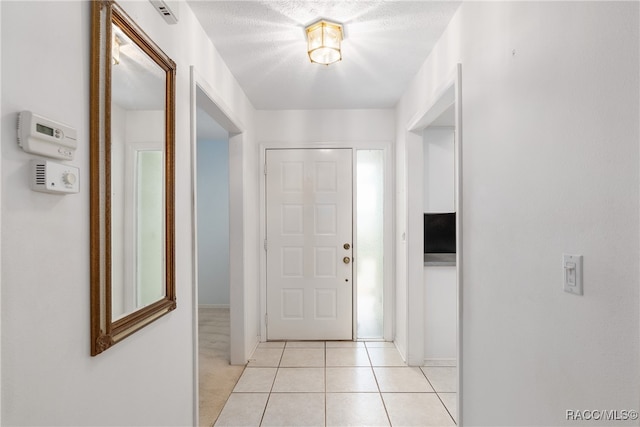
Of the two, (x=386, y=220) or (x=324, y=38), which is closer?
(x=324, y=38)

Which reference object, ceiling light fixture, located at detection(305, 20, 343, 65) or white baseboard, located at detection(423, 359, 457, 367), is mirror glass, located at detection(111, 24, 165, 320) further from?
white baseboard, located at detection(423, 359, 457, 367)

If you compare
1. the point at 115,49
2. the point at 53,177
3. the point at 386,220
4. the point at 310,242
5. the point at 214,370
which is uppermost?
the point at 115,49

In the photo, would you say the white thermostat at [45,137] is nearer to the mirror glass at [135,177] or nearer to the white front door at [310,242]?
the mirror glass at [135,177]

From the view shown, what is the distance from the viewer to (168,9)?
5.10 ft

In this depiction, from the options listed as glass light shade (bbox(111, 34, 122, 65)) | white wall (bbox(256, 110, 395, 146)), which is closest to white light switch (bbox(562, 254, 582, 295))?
glass light shade (bbox(111, 34, 122, 65))

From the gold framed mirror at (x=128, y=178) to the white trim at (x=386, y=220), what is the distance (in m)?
2.10

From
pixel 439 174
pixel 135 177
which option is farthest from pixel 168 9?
pixel 439 174

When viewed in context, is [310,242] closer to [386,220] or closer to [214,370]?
[386,220]

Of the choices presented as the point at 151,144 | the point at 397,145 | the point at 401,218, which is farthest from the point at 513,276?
the point at 397,145

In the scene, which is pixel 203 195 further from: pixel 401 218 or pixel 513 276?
pixel 513 276

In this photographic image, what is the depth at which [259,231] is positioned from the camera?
3.77 metres

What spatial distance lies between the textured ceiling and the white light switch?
→ 154 centimetres

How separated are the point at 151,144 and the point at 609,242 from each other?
163cm

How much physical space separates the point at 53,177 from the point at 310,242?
9.78 feet
